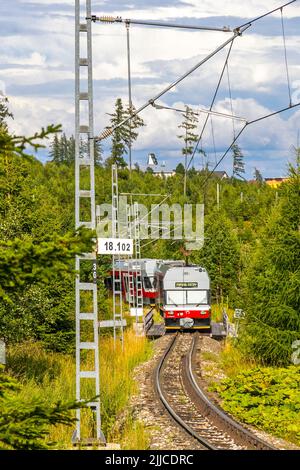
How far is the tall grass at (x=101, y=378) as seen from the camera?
13.4 meters

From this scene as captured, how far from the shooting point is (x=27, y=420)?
5.80m

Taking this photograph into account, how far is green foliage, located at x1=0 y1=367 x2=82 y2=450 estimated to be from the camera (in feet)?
18.6

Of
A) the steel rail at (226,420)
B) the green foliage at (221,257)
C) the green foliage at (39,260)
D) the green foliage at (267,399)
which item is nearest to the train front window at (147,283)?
the green foliage at (221,257)

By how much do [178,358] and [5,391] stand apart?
67.3 ft

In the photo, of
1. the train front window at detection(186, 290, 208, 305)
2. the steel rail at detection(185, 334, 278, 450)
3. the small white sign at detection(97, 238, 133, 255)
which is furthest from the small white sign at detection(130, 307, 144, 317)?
the small white sign at detection(97, 238, 133, 255)

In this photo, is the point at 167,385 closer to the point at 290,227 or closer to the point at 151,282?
the point at 290,227

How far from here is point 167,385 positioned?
20844mm

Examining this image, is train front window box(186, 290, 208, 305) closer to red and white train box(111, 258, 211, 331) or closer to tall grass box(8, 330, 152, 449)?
red and white train box(111, 258, 211, 331)

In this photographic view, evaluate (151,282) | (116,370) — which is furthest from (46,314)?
(151,282)

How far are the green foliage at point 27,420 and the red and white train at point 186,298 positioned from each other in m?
27.7

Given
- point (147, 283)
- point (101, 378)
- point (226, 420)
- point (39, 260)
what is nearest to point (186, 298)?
point (147, 283)

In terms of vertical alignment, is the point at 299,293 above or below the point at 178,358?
above

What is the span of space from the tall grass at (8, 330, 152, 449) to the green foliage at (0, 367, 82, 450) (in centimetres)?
307

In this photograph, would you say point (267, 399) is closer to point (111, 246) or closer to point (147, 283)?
point (111, 246)
